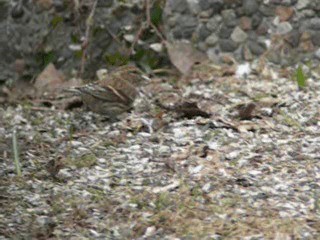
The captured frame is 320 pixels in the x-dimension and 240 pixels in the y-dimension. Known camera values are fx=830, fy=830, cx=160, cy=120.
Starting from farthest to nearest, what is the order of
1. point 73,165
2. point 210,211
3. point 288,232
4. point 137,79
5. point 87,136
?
1. point 137,79
2. point 87,136
3. point 73,165
4. point 210,211
5. point 288,232

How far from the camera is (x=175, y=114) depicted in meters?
3.79

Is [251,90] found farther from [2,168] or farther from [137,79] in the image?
[2,168]

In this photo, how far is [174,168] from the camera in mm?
3186

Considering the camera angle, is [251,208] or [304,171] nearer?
[251,208]

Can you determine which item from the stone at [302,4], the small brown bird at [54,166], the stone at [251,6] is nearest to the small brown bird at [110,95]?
the small brown bird at [54,166]

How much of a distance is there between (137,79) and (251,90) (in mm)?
599

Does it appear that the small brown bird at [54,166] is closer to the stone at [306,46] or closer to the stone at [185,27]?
the stone at [185,27]

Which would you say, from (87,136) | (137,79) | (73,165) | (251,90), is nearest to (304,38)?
(251,90)

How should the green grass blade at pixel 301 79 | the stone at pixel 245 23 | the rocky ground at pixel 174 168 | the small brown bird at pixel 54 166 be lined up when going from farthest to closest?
the stone at pixel 245 23 < the green grass blade at pixel 301 79 < the small brown bird at pixel 54 166 < the rocky ground at pixel 174 168

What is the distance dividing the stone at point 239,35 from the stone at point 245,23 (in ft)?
0.07

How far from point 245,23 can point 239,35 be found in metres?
0.07

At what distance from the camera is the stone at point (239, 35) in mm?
4609

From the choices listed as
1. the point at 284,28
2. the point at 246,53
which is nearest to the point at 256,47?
the point at 246,53

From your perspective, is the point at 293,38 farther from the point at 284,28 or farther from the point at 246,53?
the point at 246,53
